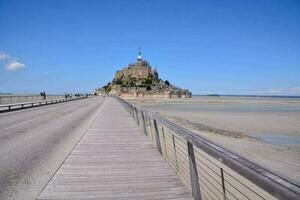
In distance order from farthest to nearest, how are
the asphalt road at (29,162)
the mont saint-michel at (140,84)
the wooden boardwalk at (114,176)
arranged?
the mont saint-michel at (140,84) < the asphalt road at (29,162) < the wooden boardwalk at (114,176)

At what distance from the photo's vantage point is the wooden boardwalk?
514 centimetres

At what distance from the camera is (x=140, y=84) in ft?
562

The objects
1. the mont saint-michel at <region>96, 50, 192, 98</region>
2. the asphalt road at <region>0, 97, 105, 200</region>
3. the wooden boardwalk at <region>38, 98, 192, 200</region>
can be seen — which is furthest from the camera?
the mont saint-michel at <region>96, 50, 192, 98</region>

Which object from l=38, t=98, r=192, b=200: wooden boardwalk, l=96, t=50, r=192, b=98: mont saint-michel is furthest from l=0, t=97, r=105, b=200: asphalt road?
l=96, t=50, r=192, b=98: mont saint-michel

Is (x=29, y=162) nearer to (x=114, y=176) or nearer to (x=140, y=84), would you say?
(x=114, y=176)

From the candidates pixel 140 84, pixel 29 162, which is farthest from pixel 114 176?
pixel 140 84

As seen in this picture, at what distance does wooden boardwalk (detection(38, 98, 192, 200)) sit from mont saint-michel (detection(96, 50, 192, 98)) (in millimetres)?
146366

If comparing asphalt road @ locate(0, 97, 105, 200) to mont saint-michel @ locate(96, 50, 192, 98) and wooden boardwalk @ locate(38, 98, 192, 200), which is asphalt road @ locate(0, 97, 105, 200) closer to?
wooden boardwalk @ locate(38, 98, 192, 200)

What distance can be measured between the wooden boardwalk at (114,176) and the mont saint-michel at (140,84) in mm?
146366

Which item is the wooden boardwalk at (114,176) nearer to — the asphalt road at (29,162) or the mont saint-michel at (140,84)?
the asphalt road at (29,162)

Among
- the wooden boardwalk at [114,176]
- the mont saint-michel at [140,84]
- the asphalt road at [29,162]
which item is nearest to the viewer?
the wooden boardwalk at [114,176]

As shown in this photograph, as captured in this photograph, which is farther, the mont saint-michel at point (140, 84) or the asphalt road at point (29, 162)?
the mont saint-michel at point (140, 84)

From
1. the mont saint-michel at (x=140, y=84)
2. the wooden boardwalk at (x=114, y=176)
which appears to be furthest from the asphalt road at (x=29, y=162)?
the mont saint-michel at (x=140, y=84)

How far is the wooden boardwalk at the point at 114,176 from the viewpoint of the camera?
5.14 metres
